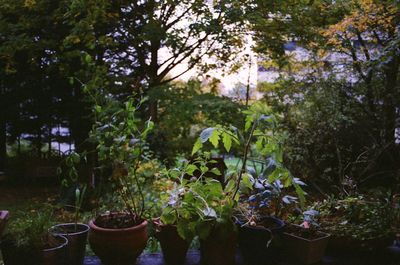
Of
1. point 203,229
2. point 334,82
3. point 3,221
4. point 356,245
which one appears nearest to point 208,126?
point 334,82

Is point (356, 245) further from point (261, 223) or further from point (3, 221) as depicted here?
point (3, 221)

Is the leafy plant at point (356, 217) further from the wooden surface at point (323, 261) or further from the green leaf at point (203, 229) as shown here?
the green leaf at point (203, 229)

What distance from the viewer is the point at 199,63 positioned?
5695mm

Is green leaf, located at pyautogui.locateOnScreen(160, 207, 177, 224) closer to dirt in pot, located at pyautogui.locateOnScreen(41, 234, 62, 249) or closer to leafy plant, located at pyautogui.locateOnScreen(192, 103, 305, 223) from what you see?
leafy plant, located at pyautogui.locateOnScreen(192, 103, 305, 223)

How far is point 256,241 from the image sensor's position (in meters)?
2.03

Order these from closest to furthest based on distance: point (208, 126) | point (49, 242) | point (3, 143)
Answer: point (49, 242)
point (208, 126)
point (3, 143)

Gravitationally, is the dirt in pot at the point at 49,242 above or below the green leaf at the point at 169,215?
below

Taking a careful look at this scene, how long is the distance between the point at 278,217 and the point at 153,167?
241 centimetres

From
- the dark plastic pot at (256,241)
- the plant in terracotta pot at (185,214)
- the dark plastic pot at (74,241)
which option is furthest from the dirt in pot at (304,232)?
the dark plastic pot at (74,241)

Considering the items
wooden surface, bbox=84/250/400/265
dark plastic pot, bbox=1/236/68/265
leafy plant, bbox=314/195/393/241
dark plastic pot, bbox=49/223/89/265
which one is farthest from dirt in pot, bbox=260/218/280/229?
dark plastic pot, bbox=1/236/68/265

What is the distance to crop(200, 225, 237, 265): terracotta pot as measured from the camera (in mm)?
1950

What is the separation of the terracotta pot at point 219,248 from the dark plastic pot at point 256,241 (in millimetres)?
77

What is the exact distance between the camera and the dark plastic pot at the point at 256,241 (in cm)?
202

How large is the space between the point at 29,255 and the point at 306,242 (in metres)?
1.36
